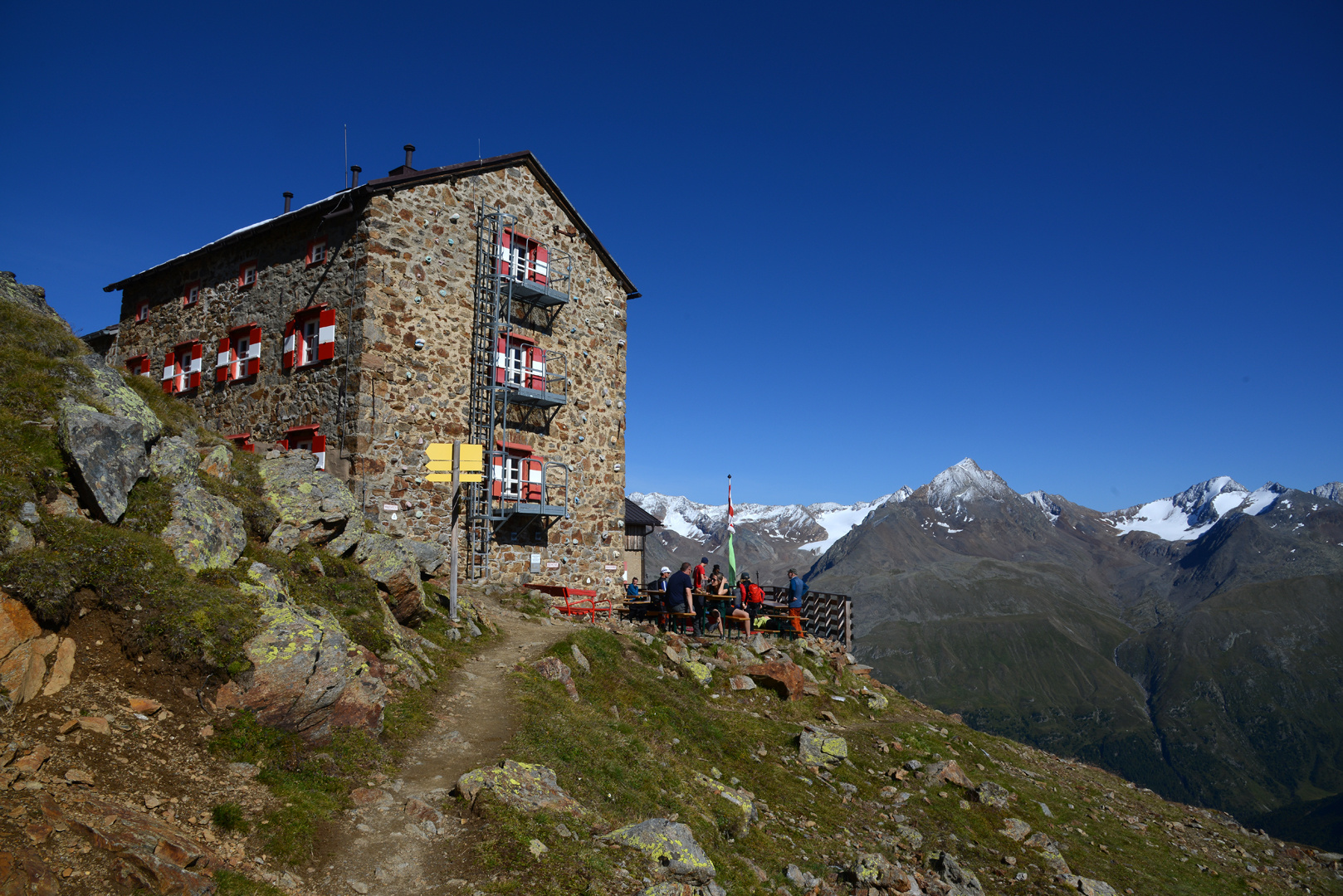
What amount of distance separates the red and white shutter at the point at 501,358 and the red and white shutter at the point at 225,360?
8.75 meters

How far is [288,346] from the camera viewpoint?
22.7 m

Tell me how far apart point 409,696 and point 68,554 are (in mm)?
4406

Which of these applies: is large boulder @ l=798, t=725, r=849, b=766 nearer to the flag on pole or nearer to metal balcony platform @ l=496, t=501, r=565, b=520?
the flag on pole

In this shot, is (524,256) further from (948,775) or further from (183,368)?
(948,775)

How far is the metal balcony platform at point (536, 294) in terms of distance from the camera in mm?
23891

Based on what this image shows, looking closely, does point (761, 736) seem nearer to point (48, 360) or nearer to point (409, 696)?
point (409, 696)

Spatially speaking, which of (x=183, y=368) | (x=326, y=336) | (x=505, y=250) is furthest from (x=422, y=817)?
(x=183, y=368)

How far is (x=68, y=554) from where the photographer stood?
7.66m

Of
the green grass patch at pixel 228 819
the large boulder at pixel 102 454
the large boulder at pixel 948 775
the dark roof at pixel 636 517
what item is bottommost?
the large boulder at pixel 948 775

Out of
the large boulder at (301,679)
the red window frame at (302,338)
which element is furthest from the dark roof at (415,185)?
the large boulder at (301,679)

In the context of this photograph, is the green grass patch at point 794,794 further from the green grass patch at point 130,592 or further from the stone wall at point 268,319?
the stone wall at point 268,319

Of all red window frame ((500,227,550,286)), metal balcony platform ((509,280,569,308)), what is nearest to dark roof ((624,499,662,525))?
metal balcony platform ((509,280,569,308))

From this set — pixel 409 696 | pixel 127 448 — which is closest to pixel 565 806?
pixel 409 696

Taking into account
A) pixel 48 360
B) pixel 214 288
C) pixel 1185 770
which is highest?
pixel 214 288
